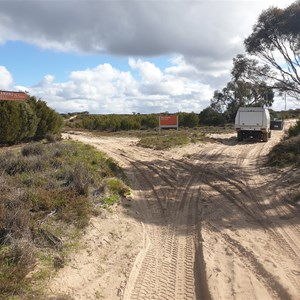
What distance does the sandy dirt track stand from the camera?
586cm

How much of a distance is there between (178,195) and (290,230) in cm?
398

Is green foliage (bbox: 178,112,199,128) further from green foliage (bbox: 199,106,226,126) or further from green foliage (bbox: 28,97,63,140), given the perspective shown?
green foliage (bbox: 28,97,63,140)

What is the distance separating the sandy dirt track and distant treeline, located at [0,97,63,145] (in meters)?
10.6

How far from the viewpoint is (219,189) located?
1280 cm

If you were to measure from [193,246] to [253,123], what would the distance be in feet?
91.4

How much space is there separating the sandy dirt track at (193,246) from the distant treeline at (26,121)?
10.6m

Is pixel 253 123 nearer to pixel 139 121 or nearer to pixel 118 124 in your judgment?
pixel 118 124

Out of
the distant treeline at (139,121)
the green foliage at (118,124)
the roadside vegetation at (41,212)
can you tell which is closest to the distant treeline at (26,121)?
the roadside vegetation at (41,212)

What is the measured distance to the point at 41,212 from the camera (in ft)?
26.0

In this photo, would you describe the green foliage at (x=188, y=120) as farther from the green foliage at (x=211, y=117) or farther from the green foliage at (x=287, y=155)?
the green foliage at (x=287, y=155)

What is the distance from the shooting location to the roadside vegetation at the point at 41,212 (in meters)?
5.66

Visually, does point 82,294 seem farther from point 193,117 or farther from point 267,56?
point 193,117

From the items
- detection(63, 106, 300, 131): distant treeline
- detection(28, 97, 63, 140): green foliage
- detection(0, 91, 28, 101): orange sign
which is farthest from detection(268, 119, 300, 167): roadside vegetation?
detection(63, 106, 300, 131): distant treeline

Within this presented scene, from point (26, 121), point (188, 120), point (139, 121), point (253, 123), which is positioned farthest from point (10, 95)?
point (188, 120)
